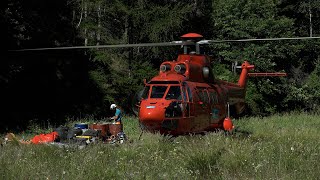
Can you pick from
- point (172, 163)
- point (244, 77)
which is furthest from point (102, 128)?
point (244, 77)

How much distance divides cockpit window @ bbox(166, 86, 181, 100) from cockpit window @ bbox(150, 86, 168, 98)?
Answer: 180 millimetres

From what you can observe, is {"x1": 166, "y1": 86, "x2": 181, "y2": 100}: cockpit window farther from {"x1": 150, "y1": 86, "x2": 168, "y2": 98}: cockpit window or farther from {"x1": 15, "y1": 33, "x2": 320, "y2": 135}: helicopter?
{"x1": 150, "y1": 86, "x2": 168, "y2": 98}: cockpit window

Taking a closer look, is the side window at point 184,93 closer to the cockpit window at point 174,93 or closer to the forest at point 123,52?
the cockpit window at point 174,93

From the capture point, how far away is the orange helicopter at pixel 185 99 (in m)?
12.7

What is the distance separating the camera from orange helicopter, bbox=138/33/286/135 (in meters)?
12.7

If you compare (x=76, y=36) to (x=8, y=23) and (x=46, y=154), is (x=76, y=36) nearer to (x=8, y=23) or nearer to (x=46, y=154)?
(x=8, y=23)

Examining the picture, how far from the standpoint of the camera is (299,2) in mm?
39125

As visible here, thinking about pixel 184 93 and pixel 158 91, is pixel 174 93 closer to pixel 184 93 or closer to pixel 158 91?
pixel 184 93

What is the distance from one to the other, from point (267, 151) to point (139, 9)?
22.6m

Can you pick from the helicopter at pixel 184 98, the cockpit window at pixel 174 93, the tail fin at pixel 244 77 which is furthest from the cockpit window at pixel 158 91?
the tail fin at pixel 244 77

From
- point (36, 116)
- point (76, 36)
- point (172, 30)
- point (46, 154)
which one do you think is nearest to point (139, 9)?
point (172, 30)

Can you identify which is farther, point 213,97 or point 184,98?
point 213,97

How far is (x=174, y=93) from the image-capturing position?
43.2 ft

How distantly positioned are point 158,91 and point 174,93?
0.48 meters
